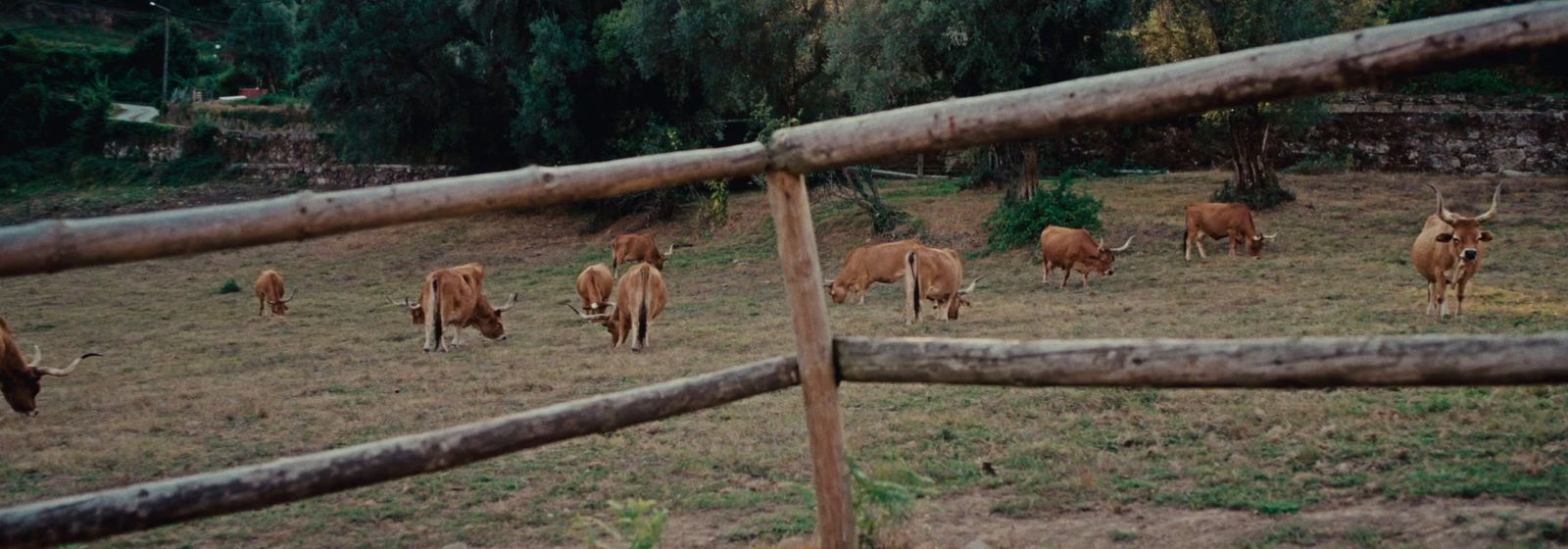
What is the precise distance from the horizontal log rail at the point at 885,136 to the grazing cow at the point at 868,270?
1154 centimetres

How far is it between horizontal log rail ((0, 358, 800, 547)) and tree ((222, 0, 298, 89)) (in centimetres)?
5174

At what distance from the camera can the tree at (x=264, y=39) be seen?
51.8m

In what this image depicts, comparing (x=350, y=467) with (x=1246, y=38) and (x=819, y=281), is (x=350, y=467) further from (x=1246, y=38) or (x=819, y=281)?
(x=1246, y=38)

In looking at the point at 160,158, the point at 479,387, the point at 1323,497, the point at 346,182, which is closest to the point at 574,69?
the point at 346,182

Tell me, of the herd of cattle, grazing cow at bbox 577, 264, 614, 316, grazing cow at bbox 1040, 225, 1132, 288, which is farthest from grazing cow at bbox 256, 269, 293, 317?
grazing cow at bbox 1040, 225, 1132, 288

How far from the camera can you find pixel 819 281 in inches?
142

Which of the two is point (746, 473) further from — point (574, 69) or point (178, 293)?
point (574, 69)

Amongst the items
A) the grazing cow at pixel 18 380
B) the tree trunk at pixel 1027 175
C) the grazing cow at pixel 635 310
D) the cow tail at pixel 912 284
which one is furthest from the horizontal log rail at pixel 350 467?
the tree trunk at pixel 1027 175

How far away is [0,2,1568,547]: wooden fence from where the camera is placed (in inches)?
109

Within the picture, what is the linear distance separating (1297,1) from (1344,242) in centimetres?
374

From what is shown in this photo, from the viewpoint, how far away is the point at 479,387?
1017 centimetres

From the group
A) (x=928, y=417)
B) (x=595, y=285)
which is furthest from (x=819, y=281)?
(x=595, y=285)

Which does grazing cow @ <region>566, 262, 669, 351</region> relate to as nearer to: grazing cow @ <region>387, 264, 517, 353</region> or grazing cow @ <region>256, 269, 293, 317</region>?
grazing cow @ <region>387, 264, 517, 353</region>

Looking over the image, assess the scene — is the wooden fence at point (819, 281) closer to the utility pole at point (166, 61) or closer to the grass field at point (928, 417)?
the grass field at point (928, 417)
